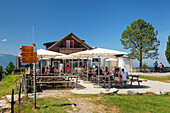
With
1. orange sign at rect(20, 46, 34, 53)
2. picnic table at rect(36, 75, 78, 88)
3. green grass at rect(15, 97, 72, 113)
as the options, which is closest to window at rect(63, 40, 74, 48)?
picnic table at rect(36, 75, 78, 88)

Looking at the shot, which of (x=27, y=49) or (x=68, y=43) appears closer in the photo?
(x=27, y=49)

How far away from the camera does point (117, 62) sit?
117 feet

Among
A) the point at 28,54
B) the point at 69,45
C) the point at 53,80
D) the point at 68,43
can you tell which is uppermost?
the point at 68,43

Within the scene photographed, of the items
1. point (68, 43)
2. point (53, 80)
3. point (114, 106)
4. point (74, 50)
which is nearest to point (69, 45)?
point (68, 43)

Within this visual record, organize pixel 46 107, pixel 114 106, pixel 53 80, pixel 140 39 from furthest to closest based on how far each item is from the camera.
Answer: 1. pixel 140 39
2. pixel 53 80
3. pixel 114 106
4. pixel 46 107

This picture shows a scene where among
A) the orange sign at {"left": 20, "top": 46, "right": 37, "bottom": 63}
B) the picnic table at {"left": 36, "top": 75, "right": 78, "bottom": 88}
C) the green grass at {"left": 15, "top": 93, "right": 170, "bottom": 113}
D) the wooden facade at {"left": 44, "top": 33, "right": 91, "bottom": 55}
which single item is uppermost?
the wooden facade at {"left": 44, "top": 33, "right": 91, "bottom": 55}

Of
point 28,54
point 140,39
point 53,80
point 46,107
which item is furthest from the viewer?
point 140,39

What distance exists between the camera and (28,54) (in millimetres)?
6215

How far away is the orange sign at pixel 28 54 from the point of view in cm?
616

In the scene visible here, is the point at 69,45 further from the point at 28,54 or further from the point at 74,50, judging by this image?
the point at 28,54

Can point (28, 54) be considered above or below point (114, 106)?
above

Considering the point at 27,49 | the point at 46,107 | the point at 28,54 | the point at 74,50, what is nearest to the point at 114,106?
the point at 46,107

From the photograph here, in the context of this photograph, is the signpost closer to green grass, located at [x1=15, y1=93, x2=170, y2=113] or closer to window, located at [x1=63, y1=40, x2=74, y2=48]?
green grass, located at [x1=15, y1=93, x2=170, y2=113]

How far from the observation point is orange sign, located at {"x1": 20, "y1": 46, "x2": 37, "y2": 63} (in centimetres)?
616
